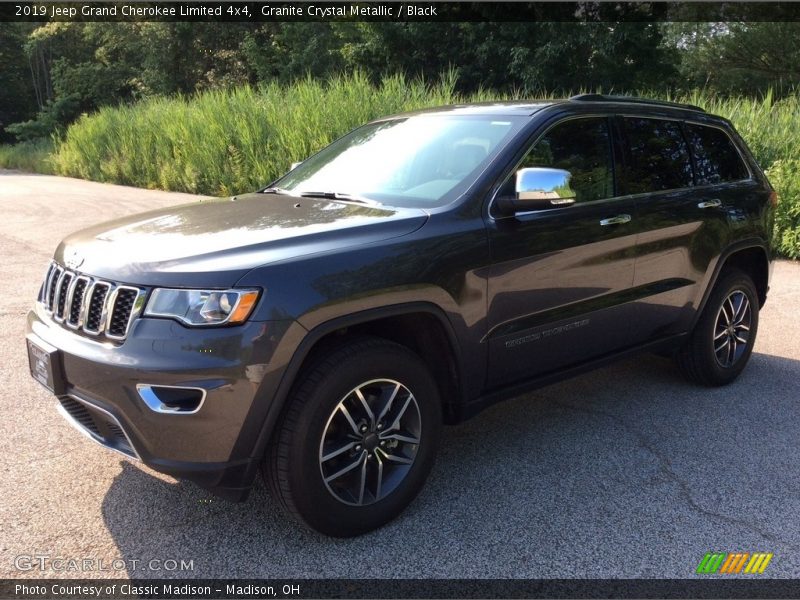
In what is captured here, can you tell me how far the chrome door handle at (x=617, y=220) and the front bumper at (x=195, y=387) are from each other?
2.01 m

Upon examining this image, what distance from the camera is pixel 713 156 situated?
4.95 meters

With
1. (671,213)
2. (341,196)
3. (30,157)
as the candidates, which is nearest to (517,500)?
(341,196)

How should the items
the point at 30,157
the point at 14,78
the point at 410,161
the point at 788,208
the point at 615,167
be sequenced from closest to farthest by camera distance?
the point at 410,161, the point at 615,167, the point at 788,208, the point at 30,157, the point at 14,78

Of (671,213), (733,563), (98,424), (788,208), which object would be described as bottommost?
(788,208)

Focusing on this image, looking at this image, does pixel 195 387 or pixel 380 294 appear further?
pixel 380 294

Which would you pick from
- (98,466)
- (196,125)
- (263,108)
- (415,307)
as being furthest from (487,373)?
(196,125)

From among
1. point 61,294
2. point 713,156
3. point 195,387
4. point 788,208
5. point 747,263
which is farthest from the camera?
point 788,208

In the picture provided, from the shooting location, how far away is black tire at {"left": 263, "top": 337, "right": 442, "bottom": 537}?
2.89 m

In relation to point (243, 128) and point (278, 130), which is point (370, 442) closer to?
point (278, 130)

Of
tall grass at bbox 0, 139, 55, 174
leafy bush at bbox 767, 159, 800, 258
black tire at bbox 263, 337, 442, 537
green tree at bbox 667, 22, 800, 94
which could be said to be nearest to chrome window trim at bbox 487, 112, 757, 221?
black tire at bbox 263, 337, 442, 537

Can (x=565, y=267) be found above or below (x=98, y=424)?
above

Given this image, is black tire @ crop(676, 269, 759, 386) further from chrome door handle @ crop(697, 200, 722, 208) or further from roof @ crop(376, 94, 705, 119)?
roof @ crop(376, 94, 705, 119)

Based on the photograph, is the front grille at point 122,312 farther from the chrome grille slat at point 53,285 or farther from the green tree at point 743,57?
the green tree at point 743,57

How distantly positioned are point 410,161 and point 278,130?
34.4ft
